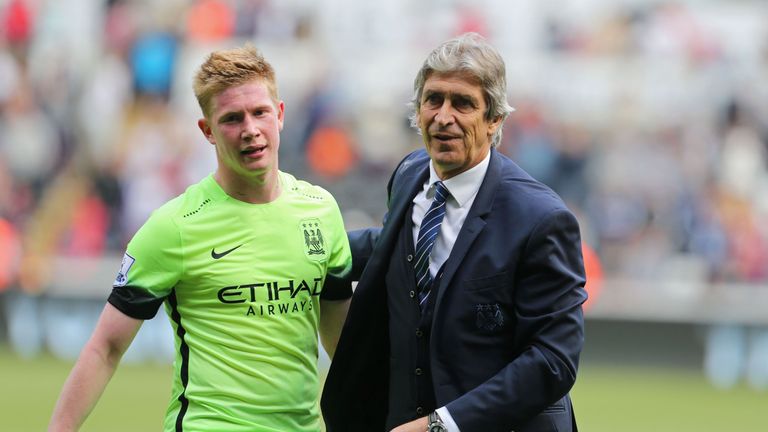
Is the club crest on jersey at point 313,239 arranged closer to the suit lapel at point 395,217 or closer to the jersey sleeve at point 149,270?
the suit lapel at point 395,217

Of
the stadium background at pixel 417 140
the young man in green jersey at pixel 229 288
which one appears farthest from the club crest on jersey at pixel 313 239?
the stadium background at pixel 417 140

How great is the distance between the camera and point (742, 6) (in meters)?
15.2

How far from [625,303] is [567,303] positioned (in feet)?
32.2

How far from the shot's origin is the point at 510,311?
13.7 ft

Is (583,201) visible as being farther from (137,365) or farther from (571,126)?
(137,365)

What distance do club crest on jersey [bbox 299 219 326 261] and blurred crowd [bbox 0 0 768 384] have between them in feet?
30.5

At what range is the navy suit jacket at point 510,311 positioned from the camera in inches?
161

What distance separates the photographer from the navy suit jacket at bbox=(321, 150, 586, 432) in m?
4.09

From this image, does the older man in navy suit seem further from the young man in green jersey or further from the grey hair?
the young man in green jersey

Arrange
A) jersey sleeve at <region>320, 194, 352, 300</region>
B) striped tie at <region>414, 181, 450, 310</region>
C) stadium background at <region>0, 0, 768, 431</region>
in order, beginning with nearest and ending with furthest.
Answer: striped tie at <region>414, 181, 450, 310</region> → jersey sleeve at <region>320, 194, 352, 300</region> → stadium background at <region>0, 0, 768, 431</region>

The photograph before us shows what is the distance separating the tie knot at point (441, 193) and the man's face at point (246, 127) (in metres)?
0.58

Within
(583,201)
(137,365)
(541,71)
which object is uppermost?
(541,71)

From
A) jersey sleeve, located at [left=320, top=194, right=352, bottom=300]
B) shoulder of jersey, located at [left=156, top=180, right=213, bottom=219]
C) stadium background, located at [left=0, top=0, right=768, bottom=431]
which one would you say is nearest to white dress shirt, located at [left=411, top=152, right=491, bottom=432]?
jersey sleeve, located at [left=320, top=194, right=352, bottom=300]

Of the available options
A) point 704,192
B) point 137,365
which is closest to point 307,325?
point 137,365
